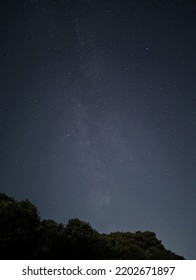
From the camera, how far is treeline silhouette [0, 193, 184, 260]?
886 inches

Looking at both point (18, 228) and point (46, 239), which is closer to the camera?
point (18, 228)

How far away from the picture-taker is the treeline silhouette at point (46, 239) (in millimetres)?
22516

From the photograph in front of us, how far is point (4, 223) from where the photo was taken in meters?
22.8

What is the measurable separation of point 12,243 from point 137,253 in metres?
9.80

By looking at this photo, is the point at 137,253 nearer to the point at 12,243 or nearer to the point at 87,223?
the point at 87,223

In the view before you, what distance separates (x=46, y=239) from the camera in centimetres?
2408

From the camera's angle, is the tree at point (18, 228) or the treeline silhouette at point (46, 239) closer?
the tree at point (18, 228)

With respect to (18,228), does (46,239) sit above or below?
below

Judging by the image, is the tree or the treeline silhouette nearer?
the tree

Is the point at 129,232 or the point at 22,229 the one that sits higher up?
the point at 129,232
